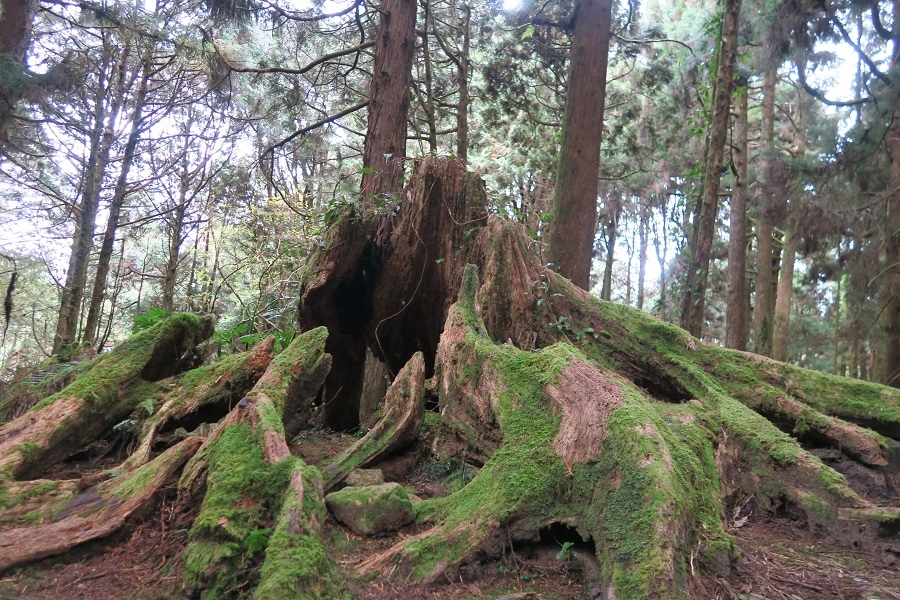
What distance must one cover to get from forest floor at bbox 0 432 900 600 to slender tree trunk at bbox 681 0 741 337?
4549 mm

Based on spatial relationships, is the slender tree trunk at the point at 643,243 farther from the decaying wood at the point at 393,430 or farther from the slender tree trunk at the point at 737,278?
the decaying wood at the point at 393,430

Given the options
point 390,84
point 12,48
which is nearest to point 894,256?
point 390,84

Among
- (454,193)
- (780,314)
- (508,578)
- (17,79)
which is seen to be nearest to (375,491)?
(508,578)

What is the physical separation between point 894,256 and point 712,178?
5.15 metres

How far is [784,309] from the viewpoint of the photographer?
50.2 ft

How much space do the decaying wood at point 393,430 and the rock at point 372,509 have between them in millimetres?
433

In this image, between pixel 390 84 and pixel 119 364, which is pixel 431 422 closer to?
pixel 119 364

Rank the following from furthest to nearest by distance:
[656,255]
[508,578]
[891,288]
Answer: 1. [656,255]
2. [891,288]
3. [508,578]

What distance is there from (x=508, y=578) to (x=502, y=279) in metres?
3.19

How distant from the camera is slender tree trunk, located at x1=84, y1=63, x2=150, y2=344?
A: 10680 millimetres

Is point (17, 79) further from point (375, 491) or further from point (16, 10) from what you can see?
point (375, 491)

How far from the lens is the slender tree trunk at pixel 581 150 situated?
24.6 feet

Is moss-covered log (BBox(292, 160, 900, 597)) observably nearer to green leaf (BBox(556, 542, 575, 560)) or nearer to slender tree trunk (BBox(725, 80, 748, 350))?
green leaf (BBox(556, 542, 575, 560))

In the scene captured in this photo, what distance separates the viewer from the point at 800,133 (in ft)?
60.9
